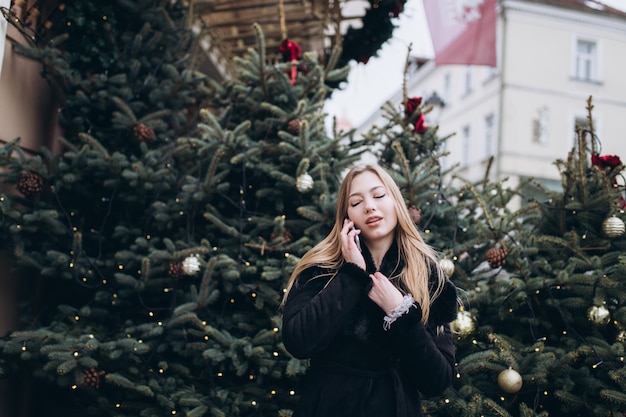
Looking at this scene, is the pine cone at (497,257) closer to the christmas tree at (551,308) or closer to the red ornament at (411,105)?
the christmas tree at (551,308)

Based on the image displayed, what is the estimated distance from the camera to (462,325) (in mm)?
3383

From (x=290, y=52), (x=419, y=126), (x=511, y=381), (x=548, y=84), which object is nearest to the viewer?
(x=511, y=381)

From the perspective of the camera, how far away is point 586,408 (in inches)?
127

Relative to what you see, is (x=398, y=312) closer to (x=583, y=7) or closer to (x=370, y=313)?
(x=370, y=313)

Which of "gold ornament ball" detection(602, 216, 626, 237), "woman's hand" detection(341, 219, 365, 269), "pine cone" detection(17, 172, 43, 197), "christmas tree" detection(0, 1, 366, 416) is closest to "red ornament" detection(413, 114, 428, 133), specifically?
"christmas tree" detection(0, 1, 366, 416)

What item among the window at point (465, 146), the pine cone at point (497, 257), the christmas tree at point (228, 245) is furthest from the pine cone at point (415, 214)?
the window at point (465, 146)

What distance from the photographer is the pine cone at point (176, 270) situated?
3666 millimetres

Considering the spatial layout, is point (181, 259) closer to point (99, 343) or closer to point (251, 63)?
point (99, 343)

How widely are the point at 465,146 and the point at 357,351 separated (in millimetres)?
22005

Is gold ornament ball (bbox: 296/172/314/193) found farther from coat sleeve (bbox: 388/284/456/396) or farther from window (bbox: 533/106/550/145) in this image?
window (bbox: 533/106/550/145)

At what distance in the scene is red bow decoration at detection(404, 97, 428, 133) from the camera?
4.39 meters

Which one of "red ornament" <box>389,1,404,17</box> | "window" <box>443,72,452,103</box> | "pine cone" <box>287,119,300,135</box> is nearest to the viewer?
"pine cone" <box>287,119,300,135</box>

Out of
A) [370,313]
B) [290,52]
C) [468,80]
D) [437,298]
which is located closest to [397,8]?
[290,52]

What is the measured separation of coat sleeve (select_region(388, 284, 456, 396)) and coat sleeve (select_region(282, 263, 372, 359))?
0.65ft
